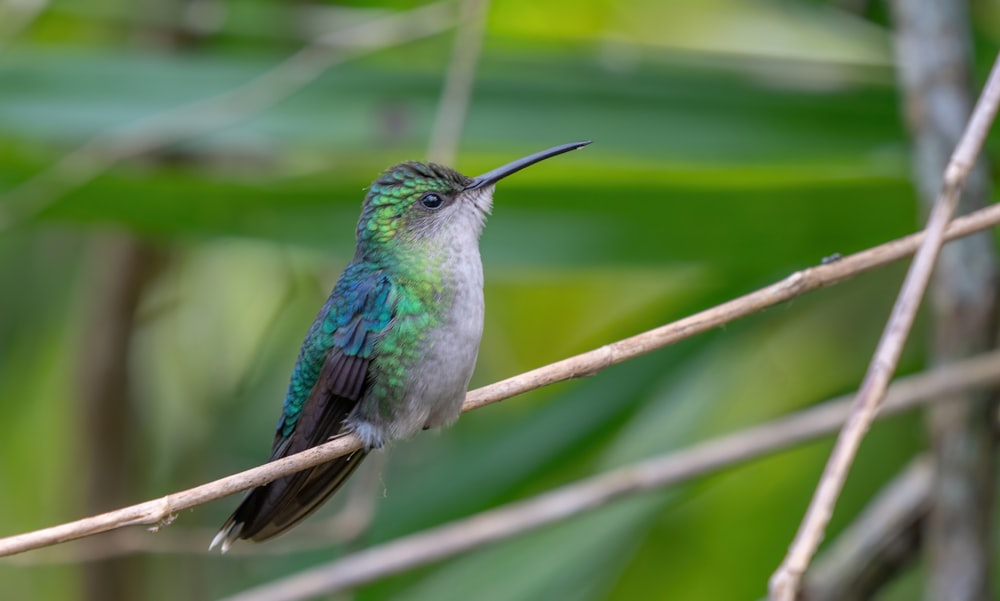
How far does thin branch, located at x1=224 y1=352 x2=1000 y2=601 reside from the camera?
216cm

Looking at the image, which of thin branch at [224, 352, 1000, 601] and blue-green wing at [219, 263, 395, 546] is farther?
thin branch at [224, 352, 1000, 601]

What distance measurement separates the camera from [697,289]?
3076 mm

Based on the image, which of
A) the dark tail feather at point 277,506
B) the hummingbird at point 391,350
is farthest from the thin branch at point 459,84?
the dark tail feather at point 277,506

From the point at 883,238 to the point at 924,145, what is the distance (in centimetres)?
54

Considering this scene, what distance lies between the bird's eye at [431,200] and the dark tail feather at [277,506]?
1.58 ft

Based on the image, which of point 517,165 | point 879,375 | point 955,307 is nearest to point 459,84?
point 517,165

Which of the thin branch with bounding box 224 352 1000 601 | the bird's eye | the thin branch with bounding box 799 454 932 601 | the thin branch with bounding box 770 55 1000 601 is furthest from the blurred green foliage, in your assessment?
the thin branch with bounding box 770 55 1000 601

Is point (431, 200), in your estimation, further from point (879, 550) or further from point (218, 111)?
point (879, 550)

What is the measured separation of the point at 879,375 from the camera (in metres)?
1.16

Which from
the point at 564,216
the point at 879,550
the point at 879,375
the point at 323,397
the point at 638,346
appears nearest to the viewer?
the point at 879,375

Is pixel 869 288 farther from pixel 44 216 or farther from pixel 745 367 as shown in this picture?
pixel 44 216

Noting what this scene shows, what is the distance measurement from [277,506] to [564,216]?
1167 millimetres

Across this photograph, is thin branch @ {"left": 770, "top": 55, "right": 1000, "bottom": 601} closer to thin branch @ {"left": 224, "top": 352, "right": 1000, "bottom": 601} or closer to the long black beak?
the long black beak

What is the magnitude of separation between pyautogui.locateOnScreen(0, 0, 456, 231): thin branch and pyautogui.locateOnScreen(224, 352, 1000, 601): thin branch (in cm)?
109
